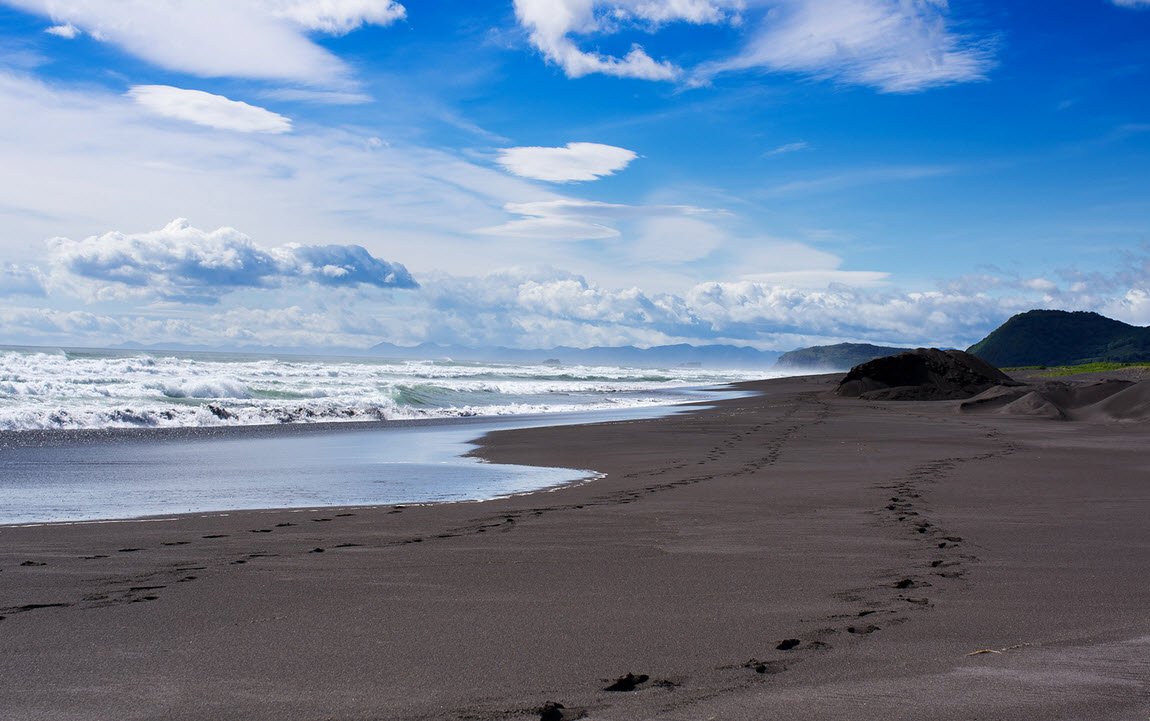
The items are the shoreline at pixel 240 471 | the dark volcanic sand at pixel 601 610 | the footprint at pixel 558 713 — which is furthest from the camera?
the shoreline at pixel 240 471

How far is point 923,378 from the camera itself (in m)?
36.7

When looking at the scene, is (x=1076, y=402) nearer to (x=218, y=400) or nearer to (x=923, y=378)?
(x=923, y=378)

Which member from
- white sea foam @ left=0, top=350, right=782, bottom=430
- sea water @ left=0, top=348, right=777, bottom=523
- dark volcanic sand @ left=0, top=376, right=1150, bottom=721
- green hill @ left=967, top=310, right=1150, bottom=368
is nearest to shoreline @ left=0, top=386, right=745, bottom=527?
sea water @ left=0, top=348, right=777, bottom=523

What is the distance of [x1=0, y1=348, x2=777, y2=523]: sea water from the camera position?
10375 millimetres

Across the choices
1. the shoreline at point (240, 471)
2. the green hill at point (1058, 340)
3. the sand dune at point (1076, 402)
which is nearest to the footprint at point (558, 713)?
the shoreline at point (240, 471)

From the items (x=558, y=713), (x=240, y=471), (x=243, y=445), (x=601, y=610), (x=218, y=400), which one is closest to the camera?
(x=558, y=713)

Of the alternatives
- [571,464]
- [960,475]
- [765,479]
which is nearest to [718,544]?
[765,479]

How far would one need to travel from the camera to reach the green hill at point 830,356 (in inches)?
6309

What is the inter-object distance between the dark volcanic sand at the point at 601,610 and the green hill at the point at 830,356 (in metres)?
151

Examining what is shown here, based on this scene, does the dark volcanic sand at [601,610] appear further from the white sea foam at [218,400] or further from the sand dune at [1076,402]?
the white sea foam at [218,400]

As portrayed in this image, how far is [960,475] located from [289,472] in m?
9.71

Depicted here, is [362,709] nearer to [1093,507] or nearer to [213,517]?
[213,517]

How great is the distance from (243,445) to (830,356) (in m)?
163

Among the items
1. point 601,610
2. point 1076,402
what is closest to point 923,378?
point 1076,402
